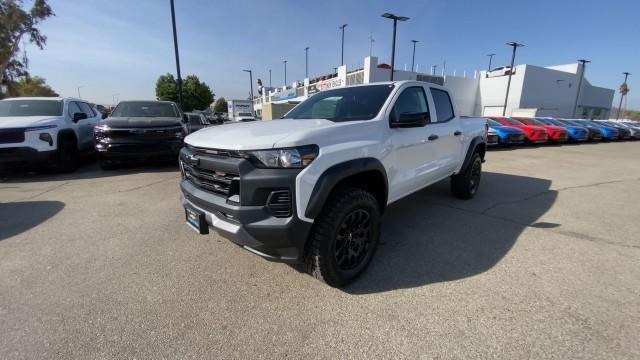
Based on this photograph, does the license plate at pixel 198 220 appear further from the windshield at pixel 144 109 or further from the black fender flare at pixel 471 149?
the windshield at pixel 144 109

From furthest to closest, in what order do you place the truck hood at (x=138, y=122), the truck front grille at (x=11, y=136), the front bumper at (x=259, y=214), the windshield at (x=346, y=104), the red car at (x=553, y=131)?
the red car at (x=553, y=131)
the truck hood at (x=138, y=122)
the truck front grille at (x=11, y=136)
the windshield at (x=346, y=104)
the front bumper at (x=259, y=214)

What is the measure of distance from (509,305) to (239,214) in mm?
2191

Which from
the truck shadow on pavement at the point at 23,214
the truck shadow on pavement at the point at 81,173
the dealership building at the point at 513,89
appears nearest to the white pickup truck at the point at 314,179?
the truck shadow on pavement at the point at 23,214

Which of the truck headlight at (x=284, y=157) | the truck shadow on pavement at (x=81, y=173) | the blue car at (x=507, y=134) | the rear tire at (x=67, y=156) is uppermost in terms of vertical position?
the truck headlight at (x=284, y=157)

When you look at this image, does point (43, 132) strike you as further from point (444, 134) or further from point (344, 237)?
point (444, 134)

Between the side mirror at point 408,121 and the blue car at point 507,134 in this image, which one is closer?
the side mirror at point 408,121

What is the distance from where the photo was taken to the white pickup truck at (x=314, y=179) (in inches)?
83.5

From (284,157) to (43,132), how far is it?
6.80 meters

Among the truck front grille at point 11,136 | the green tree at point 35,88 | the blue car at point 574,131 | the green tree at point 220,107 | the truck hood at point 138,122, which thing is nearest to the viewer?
the truck front grille at point 11,136

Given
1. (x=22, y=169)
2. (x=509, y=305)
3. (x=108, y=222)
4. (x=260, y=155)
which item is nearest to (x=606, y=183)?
(x=509, y=305)

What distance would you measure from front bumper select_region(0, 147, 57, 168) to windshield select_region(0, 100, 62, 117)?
134 centimetres

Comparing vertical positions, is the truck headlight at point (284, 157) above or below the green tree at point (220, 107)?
below

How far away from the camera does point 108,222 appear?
404cm

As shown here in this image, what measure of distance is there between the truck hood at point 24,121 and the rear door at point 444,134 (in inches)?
294
